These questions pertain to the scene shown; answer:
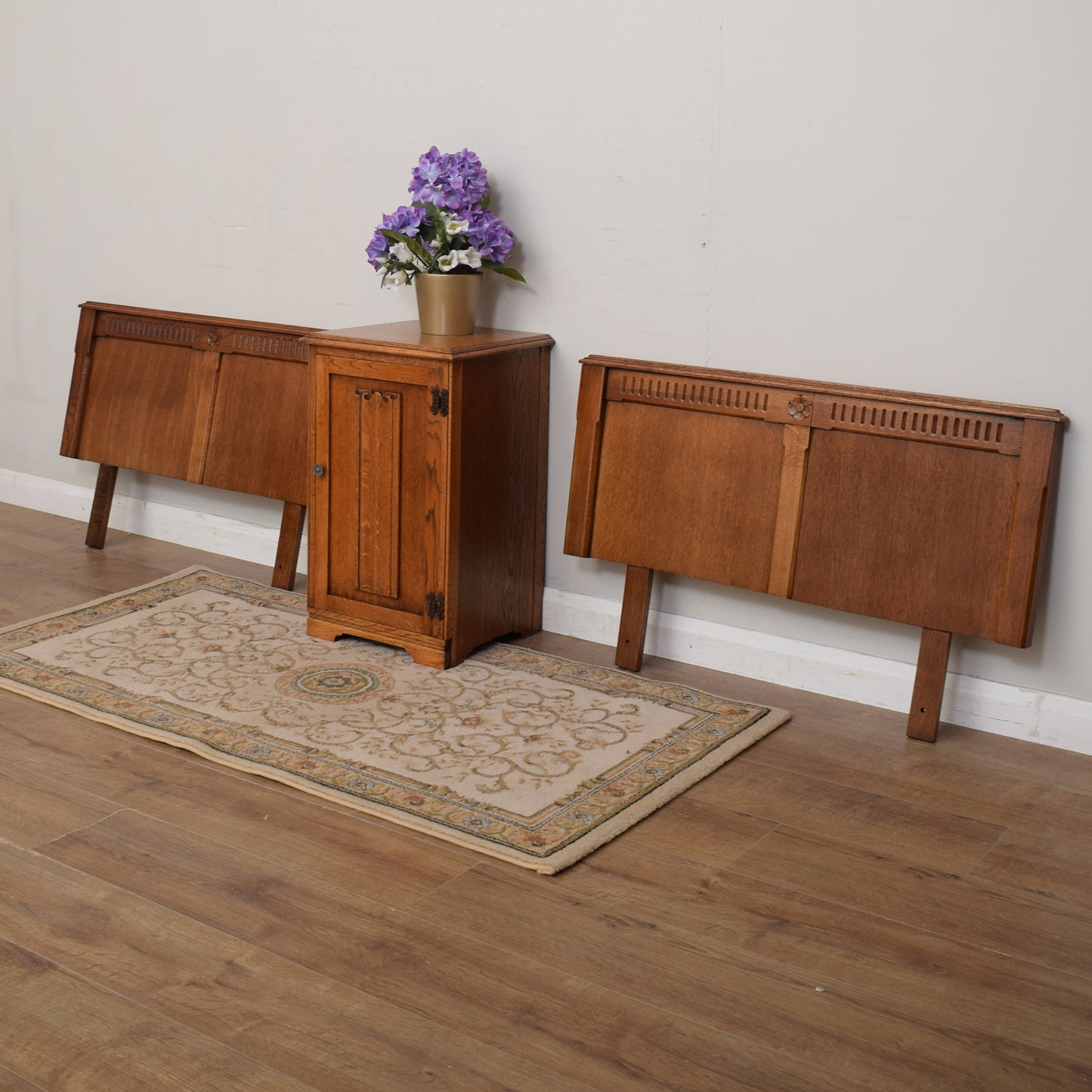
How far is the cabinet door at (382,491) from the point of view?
3168mm

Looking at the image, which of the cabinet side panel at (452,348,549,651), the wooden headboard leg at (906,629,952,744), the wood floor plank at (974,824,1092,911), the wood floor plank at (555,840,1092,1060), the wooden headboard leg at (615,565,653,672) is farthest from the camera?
the wooden headboard leg at (615,565,653,672)

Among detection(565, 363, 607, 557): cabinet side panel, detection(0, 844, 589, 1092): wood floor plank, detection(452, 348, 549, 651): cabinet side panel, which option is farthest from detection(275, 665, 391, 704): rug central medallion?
detection(0, 844, 589, 1092): wood floor plank

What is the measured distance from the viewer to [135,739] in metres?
2.84

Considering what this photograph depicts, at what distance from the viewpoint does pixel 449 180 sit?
325 centimetres

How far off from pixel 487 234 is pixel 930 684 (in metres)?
1.56

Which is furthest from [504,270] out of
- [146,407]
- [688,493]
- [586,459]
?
[146,407]

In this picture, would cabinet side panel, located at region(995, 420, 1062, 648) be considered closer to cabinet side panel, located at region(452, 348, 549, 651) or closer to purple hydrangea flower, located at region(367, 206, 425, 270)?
cabinet side panel, located at region(452, 348, 549, 651)

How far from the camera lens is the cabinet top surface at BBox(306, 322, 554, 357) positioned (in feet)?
10.3

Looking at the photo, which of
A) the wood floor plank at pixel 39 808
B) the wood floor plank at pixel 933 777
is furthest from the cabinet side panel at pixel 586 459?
the wood floor plank at pixel 39 808

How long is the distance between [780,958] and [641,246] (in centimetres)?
188

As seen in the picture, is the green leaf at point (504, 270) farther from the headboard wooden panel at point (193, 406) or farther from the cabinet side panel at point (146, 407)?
the cabinet side panel at point (146, 407)

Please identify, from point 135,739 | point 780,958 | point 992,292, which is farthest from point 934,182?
point 135,739

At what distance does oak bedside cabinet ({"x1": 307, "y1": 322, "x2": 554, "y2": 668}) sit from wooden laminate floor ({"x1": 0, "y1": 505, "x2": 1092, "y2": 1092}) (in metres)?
0.75

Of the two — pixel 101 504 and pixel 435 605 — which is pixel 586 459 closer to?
pixel 435 605
